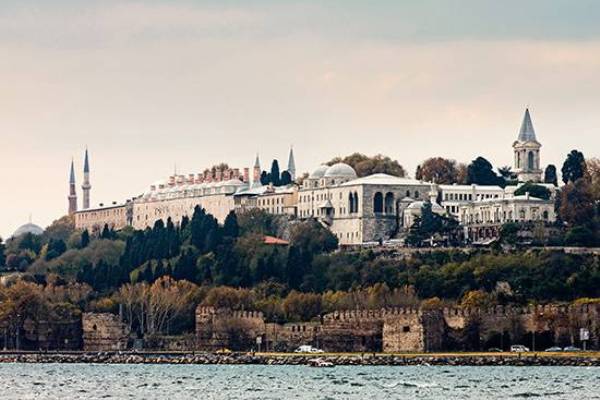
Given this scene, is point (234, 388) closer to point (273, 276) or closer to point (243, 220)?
point (273, 276)

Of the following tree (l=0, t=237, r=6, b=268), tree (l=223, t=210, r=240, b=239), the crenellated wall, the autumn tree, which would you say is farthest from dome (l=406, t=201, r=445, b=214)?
the crenellated wall

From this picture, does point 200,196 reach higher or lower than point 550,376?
higher

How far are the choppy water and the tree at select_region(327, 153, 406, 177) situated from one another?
71836 mm

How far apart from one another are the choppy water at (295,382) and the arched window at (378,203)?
5743cm

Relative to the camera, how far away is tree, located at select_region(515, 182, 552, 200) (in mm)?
168000

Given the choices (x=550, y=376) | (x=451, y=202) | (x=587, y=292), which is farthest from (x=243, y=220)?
(x=550, y=376)

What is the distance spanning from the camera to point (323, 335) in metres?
124

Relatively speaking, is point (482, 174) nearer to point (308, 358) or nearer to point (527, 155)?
point (527, 155)

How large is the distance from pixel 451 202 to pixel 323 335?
172 ft

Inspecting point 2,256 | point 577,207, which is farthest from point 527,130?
point 2,256

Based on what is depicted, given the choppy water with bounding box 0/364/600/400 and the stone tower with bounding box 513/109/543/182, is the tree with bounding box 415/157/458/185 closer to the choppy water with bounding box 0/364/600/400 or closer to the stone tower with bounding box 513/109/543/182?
the stone tower with bounding box 513/109/543/182

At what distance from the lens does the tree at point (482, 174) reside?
182 meters

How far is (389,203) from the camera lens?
567 feet

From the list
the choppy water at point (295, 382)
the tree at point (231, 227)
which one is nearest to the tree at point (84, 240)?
the tree at point (231, 227)
